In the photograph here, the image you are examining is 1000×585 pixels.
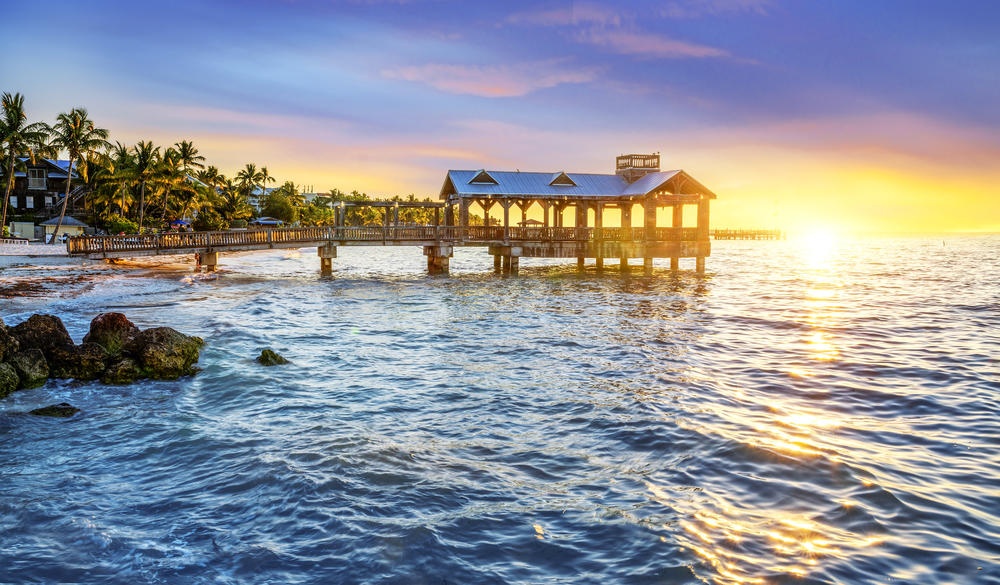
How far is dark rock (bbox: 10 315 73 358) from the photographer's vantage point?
1377 centimetres

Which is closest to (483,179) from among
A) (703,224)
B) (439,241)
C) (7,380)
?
(439,241)

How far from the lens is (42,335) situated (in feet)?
45.6

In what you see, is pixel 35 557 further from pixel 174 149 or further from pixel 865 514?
pixel 174 149

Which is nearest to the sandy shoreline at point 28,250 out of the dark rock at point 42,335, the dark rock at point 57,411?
A: the dark rock at point 42,335

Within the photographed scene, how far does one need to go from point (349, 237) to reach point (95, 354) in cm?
2846

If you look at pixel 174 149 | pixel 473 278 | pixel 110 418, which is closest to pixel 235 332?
pixel 110 418

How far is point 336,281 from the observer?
41.1m

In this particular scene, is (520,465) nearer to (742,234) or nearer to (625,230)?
(625,230)

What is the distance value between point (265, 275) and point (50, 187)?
3873cm

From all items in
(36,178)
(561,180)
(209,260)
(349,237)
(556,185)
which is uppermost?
(36,178)

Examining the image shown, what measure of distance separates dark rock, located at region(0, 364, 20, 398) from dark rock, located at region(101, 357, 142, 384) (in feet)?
4.85

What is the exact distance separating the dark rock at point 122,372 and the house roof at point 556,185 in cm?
3119

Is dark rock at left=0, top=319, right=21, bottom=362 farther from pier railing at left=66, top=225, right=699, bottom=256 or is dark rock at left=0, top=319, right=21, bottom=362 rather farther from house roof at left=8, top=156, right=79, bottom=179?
house roof at left=8, top=156, right=79, bottom=179

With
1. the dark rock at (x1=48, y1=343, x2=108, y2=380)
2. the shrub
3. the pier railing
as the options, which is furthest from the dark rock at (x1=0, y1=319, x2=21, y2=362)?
the shrub
